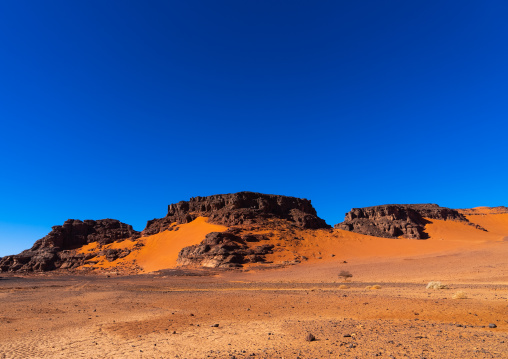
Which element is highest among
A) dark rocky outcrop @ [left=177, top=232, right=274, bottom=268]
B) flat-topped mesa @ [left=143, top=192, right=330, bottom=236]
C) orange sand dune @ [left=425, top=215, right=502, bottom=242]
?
flat-topped mesa @ [left=143, top=192, right=330, bottom=236]

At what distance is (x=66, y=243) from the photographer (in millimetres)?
61656

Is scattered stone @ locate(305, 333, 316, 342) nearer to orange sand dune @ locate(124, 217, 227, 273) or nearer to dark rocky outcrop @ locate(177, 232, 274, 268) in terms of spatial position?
dark rocky outcrop @ locate(177, 232, 274, 268)

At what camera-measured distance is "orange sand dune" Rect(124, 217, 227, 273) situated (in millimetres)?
49156

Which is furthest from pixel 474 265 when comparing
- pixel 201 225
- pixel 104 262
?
pixel 104 262

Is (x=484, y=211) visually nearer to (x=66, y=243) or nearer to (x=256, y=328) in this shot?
(x=256, y=328)

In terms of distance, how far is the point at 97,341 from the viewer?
9.02 m

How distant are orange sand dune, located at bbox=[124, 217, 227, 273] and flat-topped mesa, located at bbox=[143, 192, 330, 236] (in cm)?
246

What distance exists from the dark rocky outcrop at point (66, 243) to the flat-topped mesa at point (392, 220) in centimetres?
5162

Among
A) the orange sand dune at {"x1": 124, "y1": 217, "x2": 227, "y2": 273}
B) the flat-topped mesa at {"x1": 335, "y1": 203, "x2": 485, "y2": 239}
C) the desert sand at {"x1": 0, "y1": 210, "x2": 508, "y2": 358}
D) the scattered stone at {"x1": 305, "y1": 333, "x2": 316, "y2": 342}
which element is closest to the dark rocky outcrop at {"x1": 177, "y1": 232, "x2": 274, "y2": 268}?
the orange sand dune at {"x1": 124, "y1": 217, "x2": 227, "y2": 273}

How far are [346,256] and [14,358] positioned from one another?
45147 millimetres

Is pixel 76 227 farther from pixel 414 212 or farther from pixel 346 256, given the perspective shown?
pixel 414 212

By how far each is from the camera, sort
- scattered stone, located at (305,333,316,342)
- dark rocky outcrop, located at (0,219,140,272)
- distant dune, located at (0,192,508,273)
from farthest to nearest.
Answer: dark rocky outcrop, located at (0,219,140,272) → distant dune, located at (0,192,508,273) → scattered stone, located at (305,333,316,342)

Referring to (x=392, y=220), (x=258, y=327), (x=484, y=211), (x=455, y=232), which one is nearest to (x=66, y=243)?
(x=258, y=327)

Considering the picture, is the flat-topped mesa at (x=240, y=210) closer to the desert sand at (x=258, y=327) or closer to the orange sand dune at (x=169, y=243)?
the orange sand dune at (x=169, y=243)
